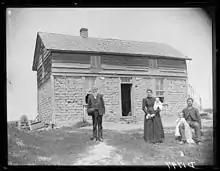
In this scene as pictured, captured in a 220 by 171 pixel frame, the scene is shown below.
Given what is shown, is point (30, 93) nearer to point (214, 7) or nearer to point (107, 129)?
point (107, 129)

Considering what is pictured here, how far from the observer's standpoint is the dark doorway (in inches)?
169

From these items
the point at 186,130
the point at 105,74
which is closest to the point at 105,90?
the point at 105,74

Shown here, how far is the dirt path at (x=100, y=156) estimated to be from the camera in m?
4.15

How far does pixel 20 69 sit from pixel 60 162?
1390mm

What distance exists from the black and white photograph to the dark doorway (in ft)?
0.05

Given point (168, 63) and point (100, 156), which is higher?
point (168, 63)

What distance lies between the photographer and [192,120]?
4277 mm

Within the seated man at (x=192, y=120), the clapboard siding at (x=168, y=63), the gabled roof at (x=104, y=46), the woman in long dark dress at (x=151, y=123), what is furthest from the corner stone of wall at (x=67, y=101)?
the seated man at (x=192, y=120)

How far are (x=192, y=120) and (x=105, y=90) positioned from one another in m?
1.29

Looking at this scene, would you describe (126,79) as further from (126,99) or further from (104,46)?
(104,46)

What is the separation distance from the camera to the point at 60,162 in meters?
4.14

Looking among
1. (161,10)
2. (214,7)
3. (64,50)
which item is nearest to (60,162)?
(64,50)

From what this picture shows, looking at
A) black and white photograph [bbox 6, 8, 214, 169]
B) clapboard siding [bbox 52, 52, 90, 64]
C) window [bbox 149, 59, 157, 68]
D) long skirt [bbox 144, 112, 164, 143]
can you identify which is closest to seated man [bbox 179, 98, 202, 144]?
black and white photograph [bbox 6, 8, 214, 169]
